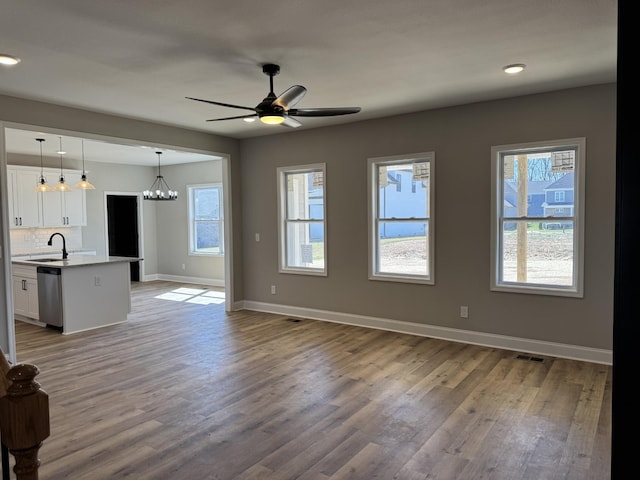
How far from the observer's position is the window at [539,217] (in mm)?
4449

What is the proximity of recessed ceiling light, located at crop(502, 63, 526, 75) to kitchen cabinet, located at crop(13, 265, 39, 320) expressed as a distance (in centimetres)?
637

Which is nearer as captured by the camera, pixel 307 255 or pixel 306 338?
pixel 306 338

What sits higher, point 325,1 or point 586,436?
point 325,1

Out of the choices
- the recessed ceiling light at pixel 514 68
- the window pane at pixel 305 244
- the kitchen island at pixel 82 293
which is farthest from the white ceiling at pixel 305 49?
the kitchen island at pixel 82 293

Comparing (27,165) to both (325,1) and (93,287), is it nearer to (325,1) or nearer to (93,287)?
(93,287)

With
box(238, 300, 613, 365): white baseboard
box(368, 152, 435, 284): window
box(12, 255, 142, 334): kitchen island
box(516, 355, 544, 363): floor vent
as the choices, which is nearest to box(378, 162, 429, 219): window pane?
box(368, 152, 435, 284): window

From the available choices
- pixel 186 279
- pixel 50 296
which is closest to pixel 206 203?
pixel 186 279

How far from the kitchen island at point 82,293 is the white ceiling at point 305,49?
2256 millimetres

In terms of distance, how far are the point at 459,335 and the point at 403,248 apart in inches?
49.2

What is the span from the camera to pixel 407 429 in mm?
3020

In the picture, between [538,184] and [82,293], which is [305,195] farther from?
[82,293]

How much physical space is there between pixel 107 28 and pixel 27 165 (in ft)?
22.3

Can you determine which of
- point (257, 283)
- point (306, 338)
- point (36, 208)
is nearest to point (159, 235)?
point (36, 208)

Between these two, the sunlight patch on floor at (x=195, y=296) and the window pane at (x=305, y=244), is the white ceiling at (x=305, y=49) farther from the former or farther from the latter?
the sunlight patch on floor at (x=195, y=296)
